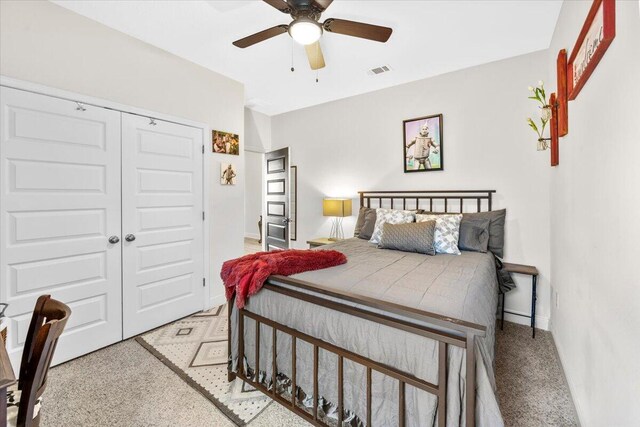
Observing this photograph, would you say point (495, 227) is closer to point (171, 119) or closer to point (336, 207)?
point (336, 207)

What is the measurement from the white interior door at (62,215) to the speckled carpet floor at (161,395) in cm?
37

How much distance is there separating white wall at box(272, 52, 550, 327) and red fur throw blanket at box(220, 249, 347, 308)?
6.76 ft

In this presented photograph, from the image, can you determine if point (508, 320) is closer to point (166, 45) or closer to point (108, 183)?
point (108, 183)

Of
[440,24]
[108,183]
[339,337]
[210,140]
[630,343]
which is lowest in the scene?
[339,337]

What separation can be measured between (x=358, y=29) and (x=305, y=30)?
0.36 metres

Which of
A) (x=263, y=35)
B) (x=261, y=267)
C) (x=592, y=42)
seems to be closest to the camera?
(x=592, y=42)

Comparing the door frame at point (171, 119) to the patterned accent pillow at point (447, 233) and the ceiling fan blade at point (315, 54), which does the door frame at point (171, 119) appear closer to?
the ceiling fan blade at point (315, 54)

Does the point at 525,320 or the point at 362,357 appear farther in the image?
the point at 525,320

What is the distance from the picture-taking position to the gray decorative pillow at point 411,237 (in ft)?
8.48

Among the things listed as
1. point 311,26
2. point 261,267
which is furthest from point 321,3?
point 261,267

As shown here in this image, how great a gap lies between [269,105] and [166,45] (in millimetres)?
1835

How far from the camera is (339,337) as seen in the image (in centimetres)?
142

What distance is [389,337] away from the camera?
1.27 metres

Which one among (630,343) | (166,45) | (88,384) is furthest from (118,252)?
(630,343)
